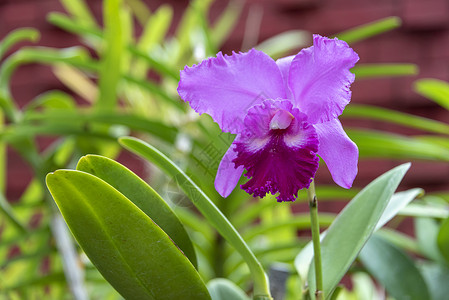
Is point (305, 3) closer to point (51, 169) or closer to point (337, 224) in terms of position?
point (51, 169)

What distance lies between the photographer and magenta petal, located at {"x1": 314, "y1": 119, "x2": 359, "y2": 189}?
27 cm

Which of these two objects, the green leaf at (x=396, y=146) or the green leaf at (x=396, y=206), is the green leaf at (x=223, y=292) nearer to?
the green leaf at (x=396, y=206)

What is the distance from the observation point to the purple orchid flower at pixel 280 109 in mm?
263

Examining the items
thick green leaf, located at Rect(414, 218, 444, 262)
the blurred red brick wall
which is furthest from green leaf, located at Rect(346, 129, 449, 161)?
the blurred red brick wall

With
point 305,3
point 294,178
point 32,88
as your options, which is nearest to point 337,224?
point 294,178

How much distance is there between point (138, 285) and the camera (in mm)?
256

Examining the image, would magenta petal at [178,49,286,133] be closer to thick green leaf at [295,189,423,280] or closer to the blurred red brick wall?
thick green leaf at [295,189,423,280]

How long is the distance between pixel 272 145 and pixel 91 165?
101 mm

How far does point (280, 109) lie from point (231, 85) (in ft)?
0.10

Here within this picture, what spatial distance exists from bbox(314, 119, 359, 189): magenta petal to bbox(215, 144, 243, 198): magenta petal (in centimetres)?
5

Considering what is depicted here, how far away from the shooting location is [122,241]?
246 mm

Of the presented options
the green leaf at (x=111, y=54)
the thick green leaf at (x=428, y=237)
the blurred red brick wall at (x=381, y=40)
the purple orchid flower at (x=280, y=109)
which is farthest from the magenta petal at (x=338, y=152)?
the blurred red brick wall at (x=381, y=40)

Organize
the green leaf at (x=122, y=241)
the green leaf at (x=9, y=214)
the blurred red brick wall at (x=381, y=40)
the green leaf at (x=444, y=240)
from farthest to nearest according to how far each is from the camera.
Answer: the blurred red brick wall at (x=381, y=40)
the green leaf at (x=9, y=214)
the green leaf at (x=444, y=240)
the green leaf at (x=122, y=241)

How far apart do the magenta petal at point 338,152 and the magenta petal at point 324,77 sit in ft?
0.05
